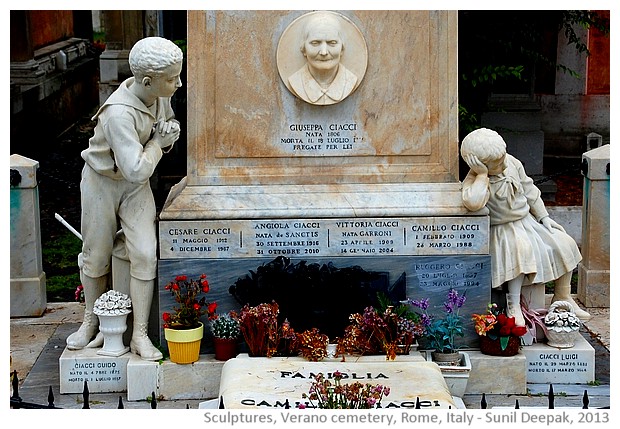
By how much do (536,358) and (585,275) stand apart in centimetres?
231

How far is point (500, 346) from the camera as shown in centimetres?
862

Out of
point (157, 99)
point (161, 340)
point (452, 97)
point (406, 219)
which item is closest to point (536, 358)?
point (406, 219)

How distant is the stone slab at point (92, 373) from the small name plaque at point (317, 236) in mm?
811

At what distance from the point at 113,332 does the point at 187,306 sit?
0.55 meters

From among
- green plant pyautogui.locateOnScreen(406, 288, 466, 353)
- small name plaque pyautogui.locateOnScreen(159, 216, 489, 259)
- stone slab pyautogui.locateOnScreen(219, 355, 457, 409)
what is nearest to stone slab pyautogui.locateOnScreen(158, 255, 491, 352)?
small name plaque pyautogui.locateOnScreen(159, 216, 489, 259)

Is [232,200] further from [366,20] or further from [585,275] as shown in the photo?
[585,275]

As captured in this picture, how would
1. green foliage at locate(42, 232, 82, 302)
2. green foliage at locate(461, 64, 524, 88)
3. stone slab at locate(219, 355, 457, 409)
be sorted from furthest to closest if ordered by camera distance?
green foliage at locate(461, 64, 524, 88), green foliage at locate(42, 232, 82, 302), stone slab at locate(219, 355, 457, 409)

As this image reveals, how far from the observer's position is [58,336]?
32.8 feet

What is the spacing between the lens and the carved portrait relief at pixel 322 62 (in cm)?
873

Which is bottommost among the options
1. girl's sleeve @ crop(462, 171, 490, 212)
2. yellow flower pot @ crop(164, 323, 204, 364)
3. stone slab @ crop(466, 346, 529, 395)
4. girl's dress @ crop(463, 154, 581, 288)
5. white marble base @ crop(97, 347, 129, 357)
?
stone slab @ crop(466, 346, 529, 395)

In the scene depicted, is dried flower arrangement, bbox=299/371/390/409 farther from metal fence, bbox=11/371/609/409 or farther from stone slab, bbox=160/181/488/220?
stone slab, bbox=160/181/488/220

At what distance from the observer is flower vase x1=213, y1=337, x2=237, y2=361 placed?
8.53 m

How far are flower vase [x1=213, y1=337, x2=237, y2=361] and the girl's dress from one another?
186 centimetres

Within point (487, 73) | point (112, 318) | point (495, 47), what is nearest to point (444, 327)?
point (112, 318)
